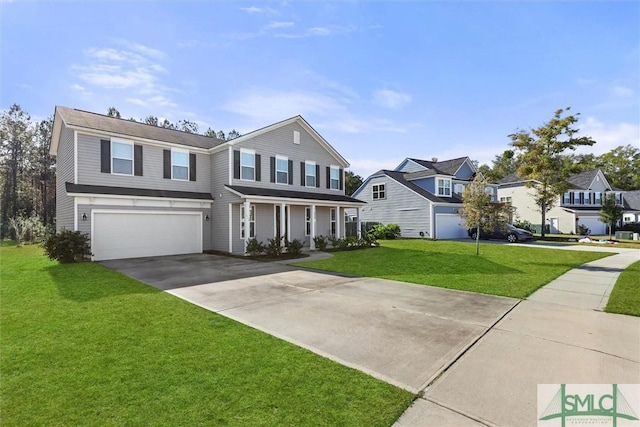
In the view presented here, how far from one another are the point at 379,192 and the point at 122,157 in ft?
69.2

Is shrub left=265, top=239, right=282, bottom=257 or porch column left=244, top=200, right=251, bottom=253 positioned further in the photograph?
porch column left=244, top=200, right=251, bottom=253

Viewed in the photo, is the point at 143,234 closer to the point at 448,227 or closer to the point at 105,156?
the point at 105,156

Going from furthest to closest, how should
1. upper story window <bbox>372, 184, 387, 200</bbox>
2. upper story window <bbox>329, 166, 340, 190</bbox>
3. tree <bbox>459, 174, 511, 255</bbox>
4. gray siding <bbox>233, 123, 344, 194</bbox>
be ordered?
1. upper story window <bbox>372, 184, 387, 200</bbox>
2. upper story window <bbox>329, 166, 340, 190</bbox>
3. gray siding <bbox>233, 123, 344, 194</bbox>
4. tree <bbox>459, 174, 511, 255</bbox>

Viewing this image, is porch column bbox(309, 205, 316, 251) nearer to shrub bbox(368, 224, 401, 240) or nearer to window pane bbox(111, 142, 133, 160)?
shrub bbox(368, 224, 401, 240)

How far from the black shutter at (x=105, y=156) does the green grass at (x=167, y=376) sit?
10138mm

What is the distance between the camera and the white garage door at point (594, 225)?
3375 centimetres

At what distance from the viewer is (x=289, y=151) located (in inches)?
757

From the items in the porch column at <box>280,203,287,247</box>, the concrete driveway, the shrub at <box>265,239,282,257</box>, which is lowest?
the concrete driveway

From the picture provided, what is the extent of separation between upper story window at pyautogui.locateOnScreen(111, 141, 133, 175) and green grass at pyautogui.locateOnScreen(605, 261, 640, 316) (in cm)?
1774

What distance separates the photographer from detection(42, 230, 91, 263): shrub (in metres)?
11.8

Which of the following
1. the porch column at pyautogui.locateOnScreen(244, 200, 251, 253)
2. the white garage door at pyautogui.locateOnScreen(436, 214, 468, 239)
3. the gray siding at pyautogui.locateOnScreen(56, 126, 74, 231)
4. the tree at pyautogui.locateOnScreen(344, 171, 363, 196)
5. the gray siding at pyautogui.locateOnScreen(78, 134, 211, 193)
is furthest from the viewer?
the tree at pyautogui.locateOnScreen(344, 171, 363, 196)

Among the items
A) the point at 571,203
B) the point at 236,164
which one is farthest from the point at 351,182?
the point at 236,164

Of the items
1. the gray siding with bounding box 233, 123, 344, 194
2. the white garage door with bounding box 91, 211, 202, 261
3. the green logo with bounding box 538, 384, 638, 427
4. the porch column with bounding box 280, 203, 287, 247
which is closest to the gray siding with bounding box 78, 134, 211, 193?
the white garage door with bounding box 91, 211, 202, 261

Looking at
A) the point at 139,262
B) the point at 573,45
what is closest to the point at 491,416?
the point at 573,45
